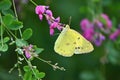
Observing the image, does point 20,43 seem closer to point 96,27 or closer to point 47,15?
point 47,15

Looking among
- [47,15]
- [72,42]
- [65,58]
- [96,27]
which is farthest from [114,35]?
[47,15]

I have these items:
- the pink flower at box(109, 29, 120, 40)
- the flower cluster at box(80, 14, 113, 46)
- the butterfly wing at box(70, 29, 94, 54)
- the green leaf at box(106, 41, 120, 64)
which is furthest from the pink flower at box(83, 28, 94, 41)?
the butterfly wing at box(70, 29, 94, 54)

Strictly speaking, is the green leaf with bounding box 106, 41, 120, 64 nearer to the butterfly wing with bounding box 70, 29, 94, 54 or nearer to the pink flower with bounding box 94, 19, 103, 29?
the pink flower with bounding box 94, 19, 103, 29

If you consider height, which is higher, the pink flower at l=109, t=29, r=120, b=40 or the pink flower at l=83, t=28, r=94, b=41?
the pink flower at l=83, t=28, r=94, b=41

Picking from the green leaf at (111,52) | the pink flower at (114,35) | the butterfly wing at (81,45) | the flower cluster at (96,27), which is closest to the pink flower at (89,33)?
the flower cluster at (96,27)

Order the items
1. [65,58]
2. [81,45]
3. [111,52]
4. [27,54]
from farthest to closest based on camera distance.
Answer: [65,58] < [111,52] < [81,45] < [27,54]

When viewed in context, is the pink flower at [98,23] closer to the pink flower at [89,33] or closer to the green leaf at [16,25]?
the pink flower at [89,33]
